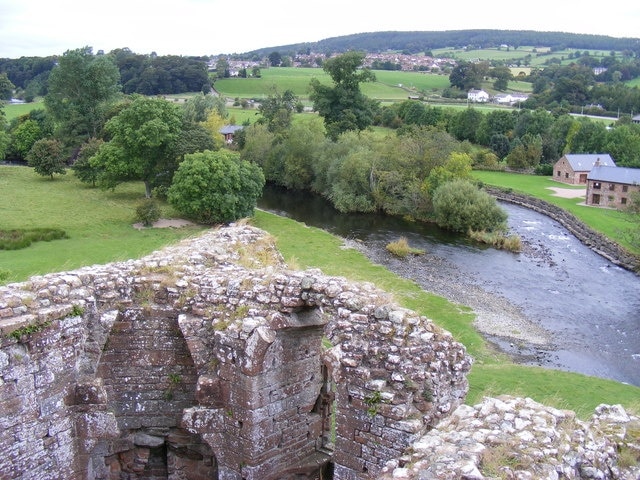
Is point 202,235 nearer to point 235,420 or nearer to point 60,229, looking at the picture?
point 235,420

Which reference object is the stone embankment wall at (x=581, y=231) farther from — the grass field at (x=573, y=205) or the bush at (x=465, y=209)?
the bush at (x=465, y=209)

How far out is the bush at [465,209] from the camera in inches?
1630

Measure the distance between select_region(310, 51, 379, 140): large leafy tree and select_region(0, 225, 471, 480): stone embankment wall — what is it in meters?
57.1

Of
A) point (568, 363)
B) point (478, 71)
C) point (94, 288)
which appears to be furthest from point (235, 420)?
point (478, 71)

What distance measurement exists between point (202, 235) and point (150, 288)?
124 inches

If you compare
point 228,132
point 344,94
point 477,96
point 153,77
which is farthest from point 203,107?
point 477,96

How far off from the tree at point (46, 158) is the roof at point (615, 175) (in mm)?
44899

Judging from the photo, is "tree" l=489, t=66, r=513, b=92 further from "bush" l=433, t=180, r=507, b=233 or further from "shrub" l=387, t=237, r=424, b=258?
"shrub" l=387, t=237, r=424, b=258

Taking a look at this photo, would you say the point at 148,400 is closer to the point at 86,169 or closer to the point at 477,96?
the point at 86,169

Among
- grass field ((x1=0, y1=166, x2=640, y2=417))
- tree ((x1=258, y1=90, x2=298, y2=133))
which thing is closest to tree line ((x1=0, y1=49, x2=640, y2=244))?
tree ((x1=258, y1=90, x2=298, y2=133))

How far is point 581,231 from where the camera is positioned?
42.0 m

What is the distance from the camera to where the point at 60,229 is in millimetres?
36812

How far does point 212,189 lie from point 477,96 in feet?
312

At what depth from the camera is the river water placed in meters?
24.2
